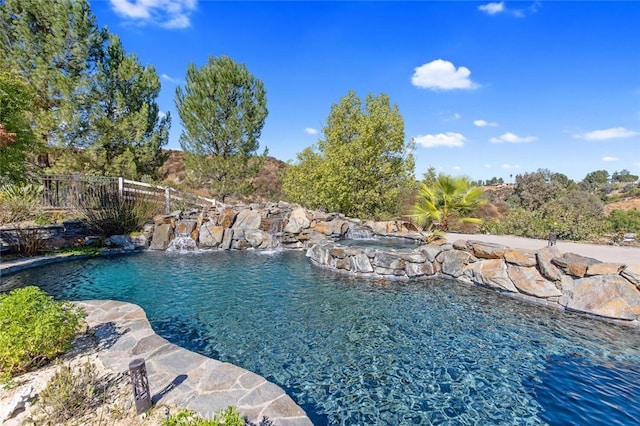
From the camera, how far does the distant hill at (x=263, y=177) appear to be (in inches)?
969

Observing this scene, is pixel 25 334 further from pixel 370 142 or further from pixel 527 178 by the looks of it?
pixel 527 178

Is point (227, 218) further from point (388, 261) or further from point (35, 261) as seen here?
point (388, 261)

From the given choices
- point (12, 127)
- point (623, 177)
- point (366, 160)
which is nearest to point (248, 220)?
point (366, 160)

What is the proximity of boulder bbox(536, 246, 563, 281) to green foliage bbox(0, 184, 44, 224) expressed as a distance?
15.9m

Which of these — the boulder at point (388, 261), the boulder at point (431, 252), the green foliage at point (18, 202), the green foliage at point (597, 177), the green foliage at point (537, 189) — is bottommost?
the boulder at point (388, 261)

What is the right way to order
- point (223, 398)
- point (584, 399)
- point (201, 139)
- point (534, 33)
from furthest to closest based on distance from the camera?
1. point (201, 139)
2. point (534, 33)
3. point (584, 399)
4. point (223, 398)

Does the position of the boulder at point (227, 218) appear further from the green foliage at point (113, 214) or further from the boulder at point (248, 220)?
the green foliage at point (113, 214)

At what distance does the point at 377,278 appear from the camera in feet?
26.2

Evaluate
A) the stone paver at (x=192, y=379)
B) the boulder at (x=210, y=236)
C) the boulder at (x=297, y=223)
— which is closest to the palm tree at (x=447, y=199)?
the boulder at (x=297, y=223)

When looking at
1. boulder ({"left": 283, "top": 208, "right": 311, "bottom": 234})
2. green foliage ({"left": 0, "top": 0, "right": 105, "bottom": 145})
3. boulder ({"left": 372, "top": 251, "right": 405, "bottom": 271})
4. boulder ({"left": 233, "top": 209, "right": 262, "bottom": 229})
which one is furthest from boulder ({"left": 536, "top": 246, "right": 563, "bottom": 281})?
green foliage ({"left": 0, "top": 0, "right": 105, "bottom": 145})

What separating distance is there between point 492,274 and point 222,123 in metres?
16.8

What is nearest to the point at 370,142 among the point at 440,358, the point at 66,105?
the point at 440,358

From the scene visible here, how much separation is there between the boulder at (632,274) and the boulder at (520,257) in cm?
145

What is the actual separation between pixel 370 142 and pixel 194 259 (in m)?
9.47
